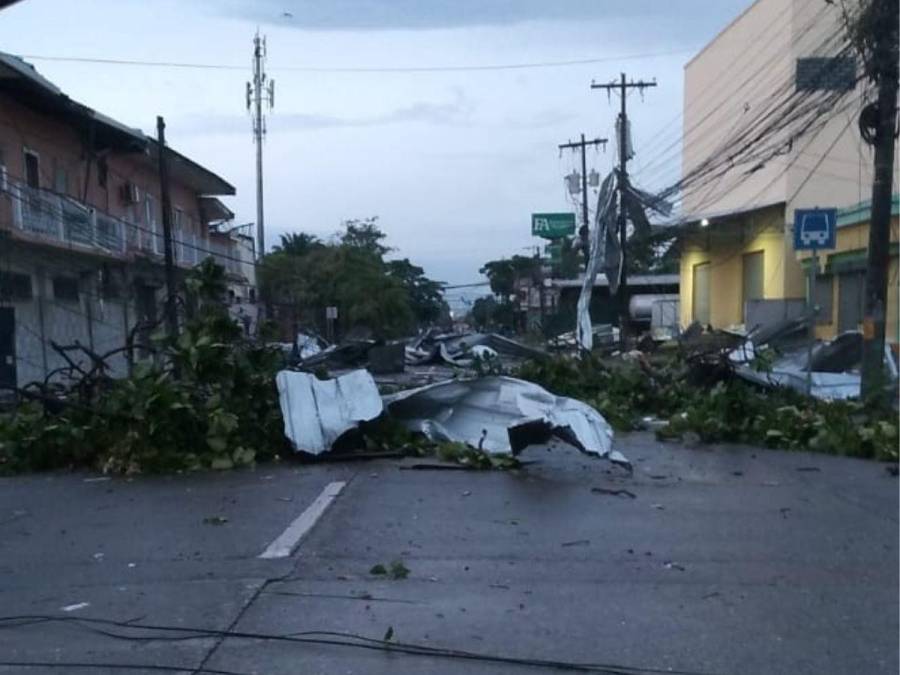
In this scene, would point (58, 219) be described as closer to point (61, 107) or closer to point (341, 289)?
point (61, 107)

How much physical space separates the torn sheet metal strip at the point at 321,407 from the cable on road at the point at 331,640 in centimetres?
625

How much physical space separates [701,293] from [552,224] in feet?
37.6

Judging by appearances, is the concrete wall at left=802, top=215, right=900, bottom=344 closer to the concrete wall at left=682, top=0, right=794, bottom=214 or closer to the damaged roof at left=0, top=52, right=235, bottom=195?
the concrete wall at left=682, top=0, right=794, bottom=214

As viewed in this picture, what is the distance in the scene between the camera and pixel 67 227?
92.4 ft

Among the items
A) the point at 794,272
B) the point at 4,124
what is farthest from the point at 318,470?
the point at 794,272

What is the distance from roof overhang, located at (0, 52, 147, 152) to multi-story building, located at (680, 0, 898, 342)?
15.9m

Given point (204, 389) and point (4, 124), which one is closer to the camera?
point (204, 389)

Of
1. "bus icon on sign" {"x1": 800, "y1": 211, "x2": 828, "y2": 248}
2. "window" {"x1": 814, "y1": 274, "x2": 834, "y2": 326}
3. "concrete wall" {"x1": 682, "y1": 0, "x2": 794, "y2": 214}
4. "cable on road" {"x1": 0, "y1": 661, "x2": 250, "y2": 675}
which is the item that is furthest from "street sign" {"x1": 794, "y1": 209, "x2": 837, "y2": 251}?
"concrete wall" {"x1": 682, "y1": 0, "x2": 794, "y2": 214}

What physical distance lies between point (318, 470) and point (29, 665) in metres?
6.66

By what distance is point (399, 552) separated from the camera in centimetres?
798

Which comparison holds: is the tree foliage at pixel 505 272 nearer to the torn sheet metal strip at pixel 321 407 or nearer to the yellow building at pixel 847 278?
the yellow building at pixel 847 278

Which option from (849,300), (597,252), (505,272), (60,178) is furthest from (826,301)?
(505,272)

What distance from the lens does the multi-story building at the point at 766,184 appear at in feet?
104

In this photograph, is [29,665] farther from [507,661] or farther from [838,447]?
[838,447]
